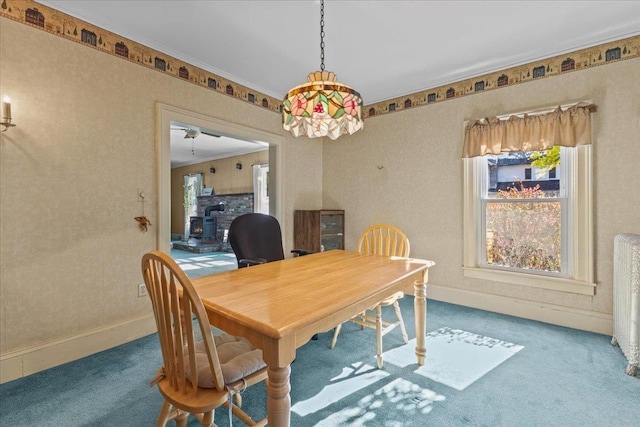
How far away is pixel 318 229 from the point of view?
12.7 feet

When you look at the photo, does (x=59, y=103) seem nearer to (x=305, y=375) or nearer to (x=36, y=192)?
(x=36, y=192)

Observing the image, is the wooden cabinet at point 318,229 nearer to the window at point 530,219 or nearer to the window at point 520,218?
the window at point 530,219

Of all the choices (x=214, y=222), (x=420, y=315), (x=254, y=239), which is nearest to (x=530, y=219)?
(x=420, y=315)

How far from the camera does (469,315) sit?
10.1 ft

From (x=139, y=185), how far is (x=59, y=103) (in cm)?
77

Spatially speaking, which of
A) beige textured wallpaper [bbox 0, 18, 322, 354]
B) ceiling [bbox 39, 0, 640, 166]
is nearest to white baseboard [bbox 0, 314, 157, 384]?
beige textured wallpaper [bbox 0, 18, 322, 354]

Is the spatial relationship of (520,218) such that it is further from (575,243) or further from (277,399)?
(277,399)

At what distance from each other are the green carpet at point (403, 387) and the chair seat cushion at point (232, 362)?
1.53 feet

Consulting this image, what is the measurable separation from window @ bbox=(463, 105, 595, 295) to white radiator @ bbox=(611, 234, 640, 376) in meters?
0.37

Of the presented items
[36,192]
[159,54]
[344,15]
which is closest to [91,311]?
[36,192]

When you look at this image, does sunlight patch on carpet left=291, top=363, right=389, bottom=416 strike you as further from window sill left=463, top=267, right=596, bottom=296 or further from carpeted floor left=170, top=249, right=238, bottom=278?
carpeted floor left=170, top=249, right=238, bottom=278

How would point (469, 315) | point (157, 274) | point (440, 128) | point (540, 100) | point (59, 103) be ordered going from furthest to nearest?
point (440, 128)
point (469, 315)
point (540, 100)
point (59, 103)
point (157, 274)

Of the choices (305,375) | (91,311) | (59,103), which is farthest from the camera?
(91,311)

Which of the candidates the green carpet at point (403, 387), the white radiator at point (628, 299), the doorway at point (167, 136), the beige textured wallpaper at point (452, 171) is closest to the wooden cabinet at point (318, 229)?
the beige textured wallpaper at point (452, 171)
